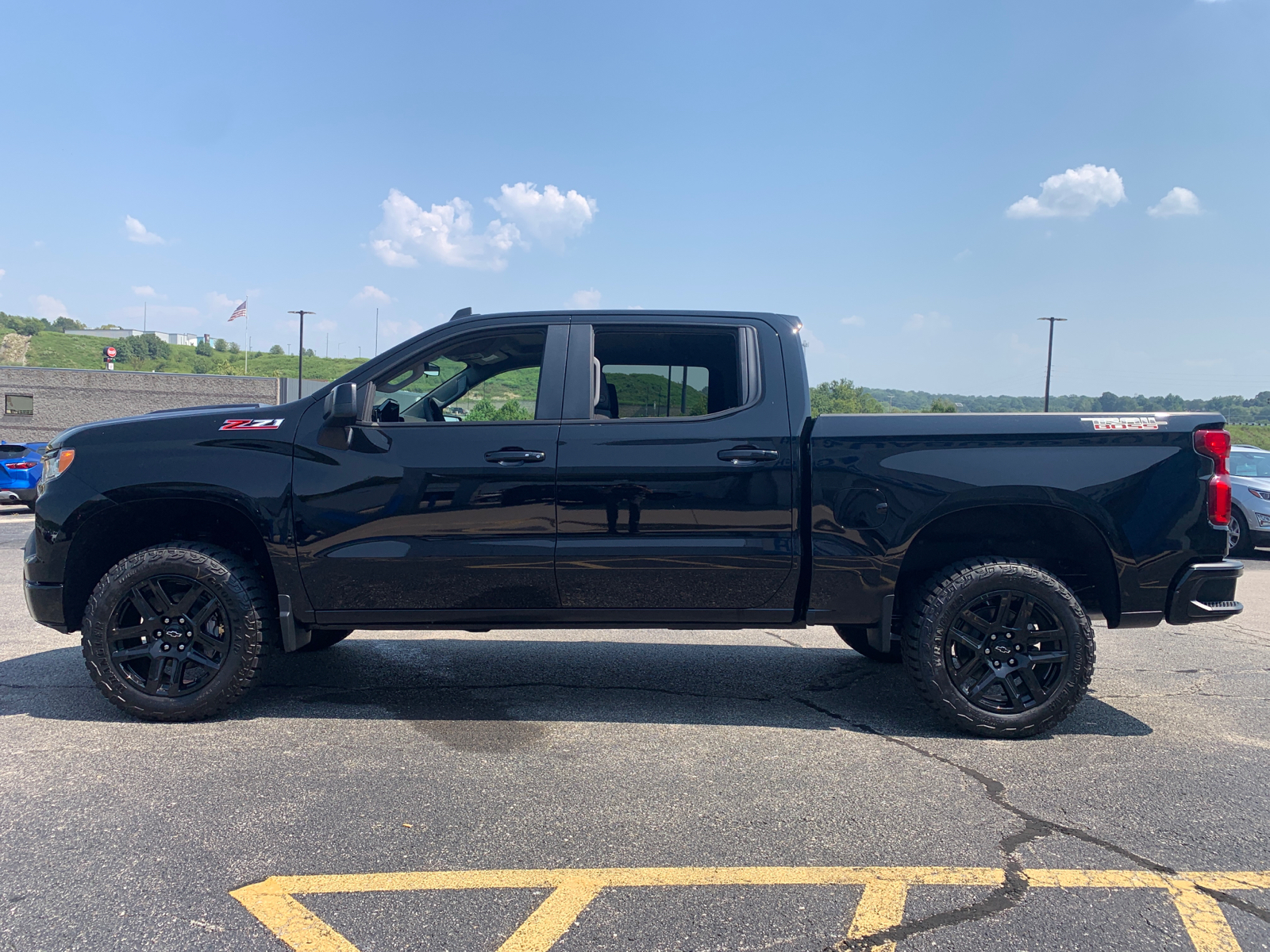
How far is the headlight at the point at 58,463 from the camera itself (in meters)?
4.39

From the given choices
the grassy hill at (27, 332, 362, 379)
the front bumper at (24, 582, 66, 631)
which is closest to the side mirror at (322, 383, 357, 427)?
the front bumper at (24, 582, 66, 631)

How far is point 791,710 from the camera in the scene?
4.82m

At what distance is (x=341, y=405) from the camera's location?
13.8ft

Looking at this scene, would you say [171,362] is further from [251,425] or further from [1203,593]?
[1203,593]

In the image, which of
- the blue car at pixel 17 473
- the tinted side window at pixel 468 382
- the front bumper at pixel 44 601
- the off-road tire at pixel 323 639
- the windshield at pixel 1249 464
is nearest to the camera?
the front bumper at pixel 44 601

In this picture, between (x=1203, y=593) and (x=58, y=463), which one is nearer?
(x=1203, y=593)

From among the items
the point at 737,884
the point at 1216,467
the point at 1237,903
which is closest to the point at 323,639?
the point at 737,884

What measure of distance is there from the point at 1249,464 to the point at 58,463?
15.8m

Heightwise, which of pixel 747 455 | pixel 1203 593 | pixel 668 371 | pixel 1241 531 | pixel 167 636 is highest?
pixel 668 371

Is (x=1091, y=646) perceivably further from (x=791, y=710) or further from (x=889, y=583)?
(x=791, y=710)

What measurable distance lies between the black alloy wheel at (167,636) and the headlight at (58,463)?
26.9 inches

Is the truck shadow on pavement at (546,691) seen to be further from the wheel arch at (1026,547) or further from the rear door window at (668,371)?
the rear door window at (668,371)

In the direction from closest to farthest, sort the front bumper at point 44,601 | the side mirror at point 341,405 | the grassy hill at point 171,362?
the side mirror at point 341,405
the front bumper at point 44,601
the grassy hill at point 171,362

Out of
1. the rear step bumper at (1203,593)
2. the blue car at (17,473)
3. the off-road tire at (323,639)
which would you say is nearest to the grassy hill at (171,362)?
the blue car at (17,473)
